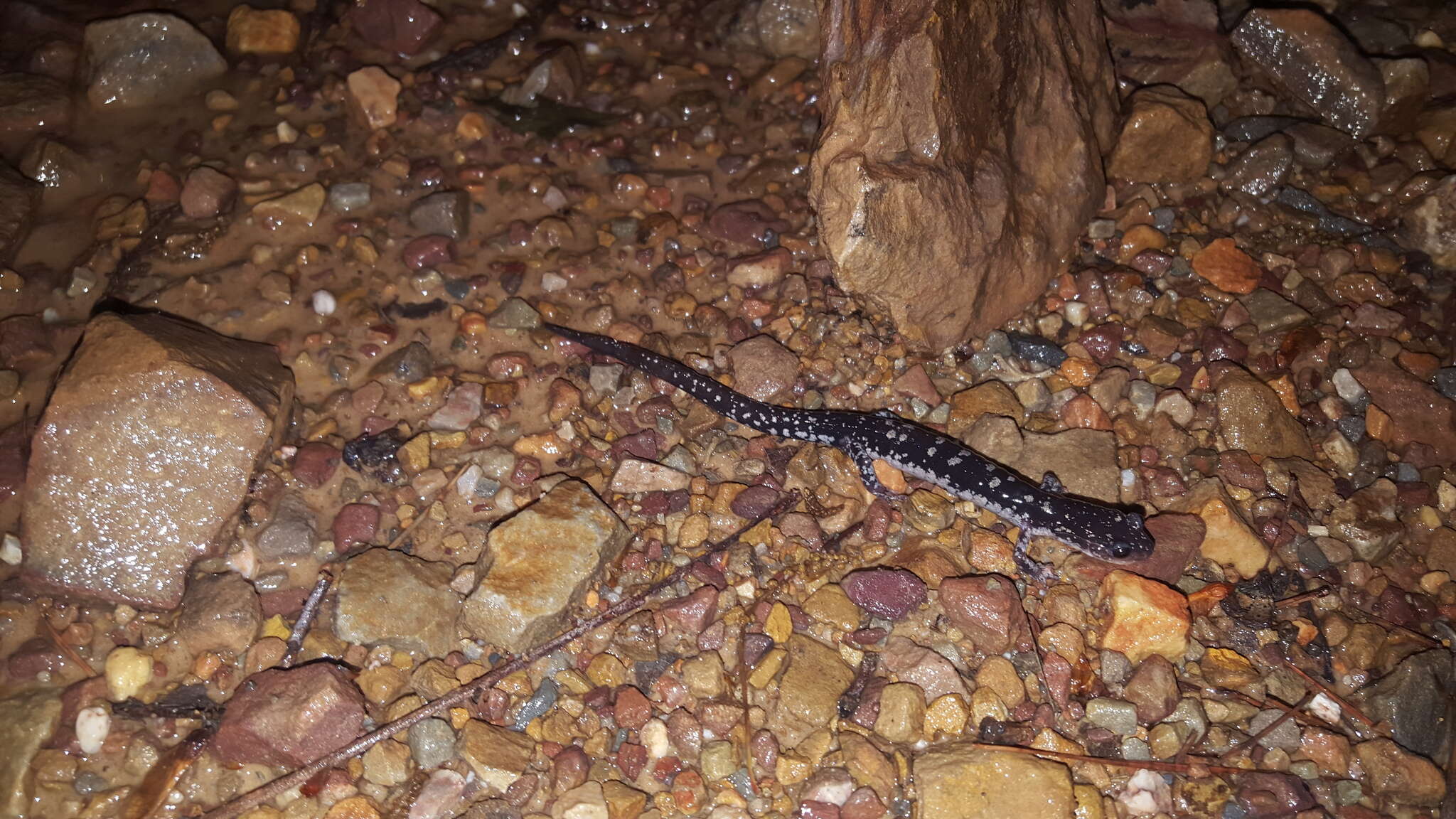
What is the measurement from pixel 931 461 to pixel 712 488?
1.33 meters

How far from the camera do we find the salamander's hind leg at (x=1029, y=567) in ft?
16.3

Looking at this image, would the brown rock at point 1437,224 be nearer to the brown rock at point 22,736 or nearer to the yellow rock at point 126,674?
the yellow rock at point 126,674

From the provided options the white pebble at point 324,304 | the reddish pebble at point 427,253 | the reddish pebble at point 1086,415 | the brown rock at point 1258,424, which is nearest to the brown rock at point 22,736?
the white pebble at point 324,304

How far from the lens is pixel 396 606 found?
4703 millimetres

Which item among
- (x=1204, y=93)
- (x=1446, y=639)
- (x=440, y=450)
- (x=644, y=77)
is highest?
(x=1204, y=93)

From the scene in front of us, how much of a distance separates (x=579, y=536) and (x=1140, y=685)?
9.96ft

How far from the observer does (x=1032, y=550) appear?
203 inches

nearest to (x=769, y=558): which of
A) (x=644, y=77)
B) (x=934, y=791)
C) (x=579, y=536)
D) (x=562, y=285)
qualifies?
(x=579, y=536)

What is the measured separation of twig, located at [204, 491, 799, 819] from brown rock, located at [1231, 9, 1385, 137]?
614cm

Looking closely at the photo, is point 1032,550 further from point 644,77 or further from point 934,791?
point 644,77

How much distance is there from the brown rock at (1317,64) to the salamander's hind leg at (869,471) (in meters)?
5.13

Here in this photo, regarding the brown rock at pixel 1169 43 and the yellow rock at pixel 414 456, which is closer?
the yellow rock at pixel 414 456

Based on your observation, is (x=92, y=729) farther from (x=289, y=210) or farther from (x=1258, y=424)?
(x=1258, y=424)

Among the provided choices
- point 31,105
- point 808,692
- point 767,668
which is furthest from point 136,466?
point 31,105
